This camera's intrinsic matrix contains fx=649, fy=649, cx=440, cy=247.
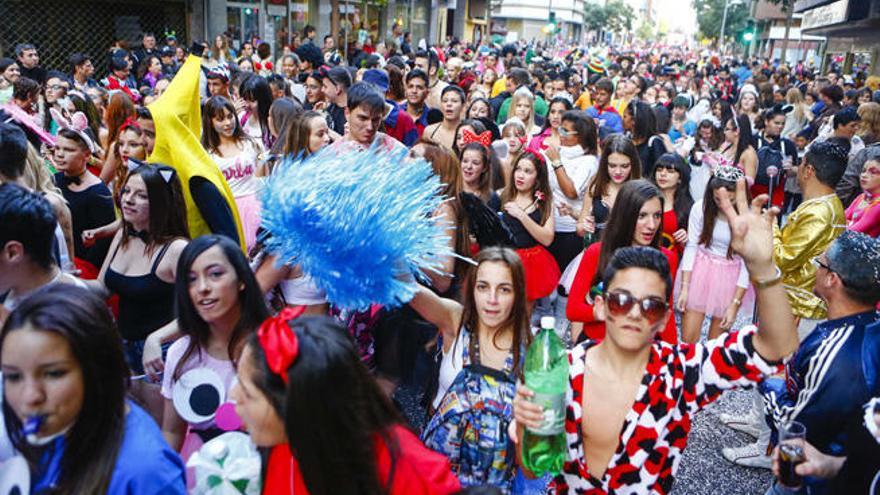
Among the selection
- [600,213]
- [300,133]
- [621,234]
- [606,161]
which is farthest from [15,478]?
[606,161]

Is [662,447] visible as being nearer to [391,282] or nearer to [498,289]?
[498,289]

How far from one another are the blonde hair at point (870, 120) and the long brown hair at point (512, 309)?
6.67 meters

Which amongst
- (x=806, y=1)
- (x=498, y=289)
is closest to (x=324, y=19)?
(x=498, y=289)

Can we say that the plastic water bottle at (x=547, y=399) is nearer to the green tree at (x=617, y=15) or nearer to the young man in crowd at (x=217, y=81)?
the young man in crowd at (x=217, y=81)

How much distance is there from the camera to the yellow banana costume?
3496 mm

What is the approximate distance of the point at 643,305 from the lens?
6.95 feet

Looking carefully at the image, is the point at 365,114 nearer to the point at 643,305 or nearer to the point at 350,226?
the point at 350,226

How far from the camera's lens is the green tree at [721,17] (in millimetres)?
54656

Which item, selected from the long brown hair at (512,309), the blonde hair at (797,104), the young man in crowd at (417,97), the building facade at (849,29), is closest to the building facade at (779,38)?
the building facade at (849,29)

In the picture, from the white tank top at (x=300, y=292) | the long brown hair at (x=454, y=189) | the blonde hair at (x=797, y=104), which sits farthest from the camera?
the blonde hair at (x=797, y=104)

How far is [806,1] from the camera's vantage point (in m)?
33.4

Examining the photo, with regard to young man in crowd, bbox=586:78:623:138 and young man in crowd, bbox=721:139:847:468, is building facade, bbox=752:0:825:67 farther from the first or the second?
young man in crowd, bbox=721:139:847:468

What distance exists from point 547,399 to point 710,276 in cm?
291

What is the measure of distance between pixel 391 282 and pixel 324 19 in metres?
20.7
